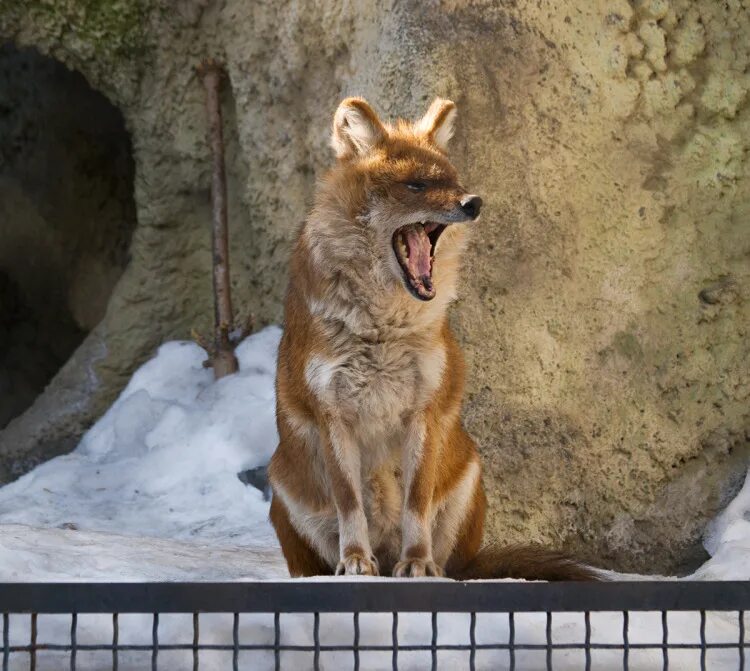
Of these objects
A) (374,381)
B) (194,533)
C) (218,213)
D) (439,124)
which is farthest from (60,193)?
(374,381)

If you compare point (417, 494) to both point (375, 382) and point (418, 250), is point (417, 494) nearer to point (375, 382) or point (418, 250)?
point (375, 382)

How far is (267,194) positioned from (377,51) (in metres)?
1.67

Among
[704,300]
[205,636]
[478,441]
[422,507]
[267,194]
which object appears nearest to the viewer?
[205,636]

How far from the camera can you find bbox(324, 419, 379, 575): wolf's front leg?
14.6ft

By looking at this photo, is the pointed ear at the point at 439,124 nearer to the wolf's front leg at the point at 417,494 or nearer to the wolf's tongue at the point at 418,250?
the wolf's tongue at the point at 418,250

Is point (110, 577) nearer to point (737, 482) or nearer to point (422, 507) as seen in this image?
point (422, 507)

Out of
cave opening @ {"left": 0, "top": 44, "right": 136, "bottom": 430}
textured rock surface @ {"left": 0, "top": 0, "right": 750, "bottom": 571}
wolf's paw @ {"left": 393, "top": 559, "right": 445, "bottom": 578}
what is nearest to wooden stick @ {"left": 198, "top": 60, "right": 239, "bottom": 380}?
textured rock surface @ {"left": 0, "top": 0, "right": 750, "bottom": 571}

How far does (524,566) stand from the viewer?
15.5ft

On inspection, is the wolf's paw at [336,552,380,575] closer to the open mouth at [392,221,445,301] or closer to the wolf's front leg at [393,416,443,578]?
the wolf's front leg at [393,416,443,578]

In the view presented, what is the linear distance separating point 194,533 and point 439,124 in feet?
9.94

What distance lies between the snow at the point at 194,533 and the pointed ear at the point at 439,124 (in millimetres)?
1928

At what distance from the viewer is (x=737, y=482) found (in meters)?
7.03

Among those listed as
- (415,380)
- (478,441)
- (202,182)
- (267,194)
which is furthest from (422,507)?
(202,182)

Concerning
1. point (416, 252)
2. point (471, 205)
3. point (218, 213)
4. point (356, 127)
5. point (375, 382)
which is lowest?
point (375, 382)
